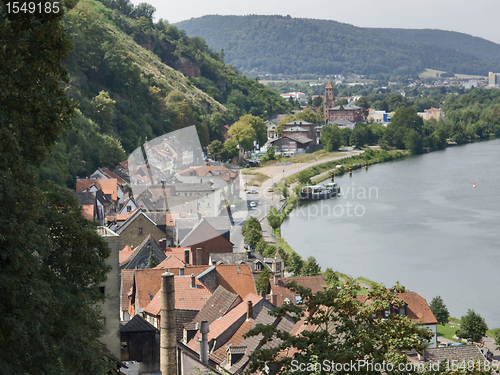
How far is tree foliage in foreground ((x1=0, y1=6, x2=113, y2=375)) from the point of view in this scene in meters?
3.84

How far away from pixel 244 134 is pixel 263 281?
32372mm

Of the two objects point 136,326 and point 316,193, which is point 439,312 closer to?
point 136,326

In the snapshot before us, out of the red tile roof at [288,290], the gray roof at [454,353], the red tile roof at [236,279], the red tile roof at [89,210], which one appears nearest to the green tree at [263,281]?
the red tile roof at [288,290]

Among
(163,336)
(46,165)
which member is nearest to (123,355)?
(163,336)

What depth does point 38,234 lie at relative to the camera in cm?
407

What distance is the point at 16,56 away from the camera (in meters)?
4.07

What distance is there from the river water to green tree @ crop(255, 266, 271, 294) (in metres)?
4.93

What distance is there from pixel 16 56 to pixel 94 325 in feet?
6.18

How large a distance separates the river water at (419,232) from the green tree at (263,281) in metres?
4.93

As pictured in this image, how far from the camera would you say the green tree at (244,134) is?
1816 inches

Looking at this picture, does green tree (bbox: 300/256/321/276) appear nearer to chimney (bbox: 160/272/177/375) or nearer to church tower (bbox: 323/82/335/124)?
chimney (bbox: 160/272/177/375)

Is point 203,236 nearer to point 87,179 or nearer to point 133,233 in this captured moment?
point 133,233

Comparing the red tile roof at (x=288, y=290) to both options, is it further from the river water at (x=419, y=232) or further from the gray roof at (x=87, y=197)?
the gray roof at (x=87, y=197)

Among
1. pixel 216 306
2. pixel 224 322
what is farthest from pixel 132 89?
pixel 224 322
